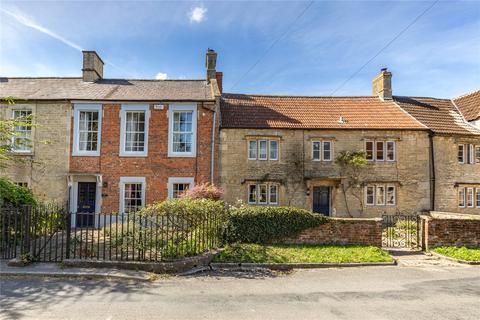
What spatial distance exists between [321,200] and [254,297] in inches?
514

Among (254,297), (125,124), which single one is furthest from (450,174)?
(125,124)

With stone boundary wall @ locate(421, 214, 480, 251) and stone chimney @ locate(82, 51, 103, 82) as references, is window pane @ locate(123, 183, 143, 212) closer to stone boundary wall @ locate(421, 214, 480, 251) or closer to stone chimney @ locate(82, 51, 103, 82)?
stone chimney @ locate(82, 51, 103, 82)

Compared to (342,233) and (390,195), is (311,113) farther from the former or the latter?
(342,233)

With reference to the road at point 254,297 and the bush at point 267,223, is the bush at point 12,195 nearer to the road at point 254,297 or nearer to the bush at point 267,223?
the road at point 254,297

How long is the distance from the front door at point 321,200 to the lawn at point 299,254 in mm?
7179

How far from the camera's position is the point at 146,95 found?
19609 mm

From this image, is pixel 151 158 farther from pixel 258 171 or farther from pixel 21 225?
pixel 21 225

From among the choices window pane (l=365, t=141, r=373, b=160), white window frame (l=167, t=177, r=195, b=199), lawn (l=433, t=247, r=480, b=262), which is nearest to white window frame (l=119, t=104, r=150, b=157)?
white window frame (l=167, t=177, r=195, b=199)

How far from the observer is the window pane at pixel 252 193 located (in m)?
19.5

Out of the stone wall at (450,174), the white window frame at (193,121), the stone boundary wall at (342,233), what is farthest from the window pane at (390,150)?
the white window frame at (193,121)

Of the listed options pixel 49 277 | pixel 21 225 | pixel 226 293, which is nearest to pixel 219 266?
pixel 226 293

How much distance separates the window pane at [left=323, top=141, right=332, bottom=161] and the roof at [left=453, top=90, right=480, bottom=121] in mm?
10649

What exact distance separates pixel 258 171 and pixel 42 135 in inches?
503

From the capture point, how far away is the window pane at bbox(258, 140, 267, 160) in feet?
64.7
